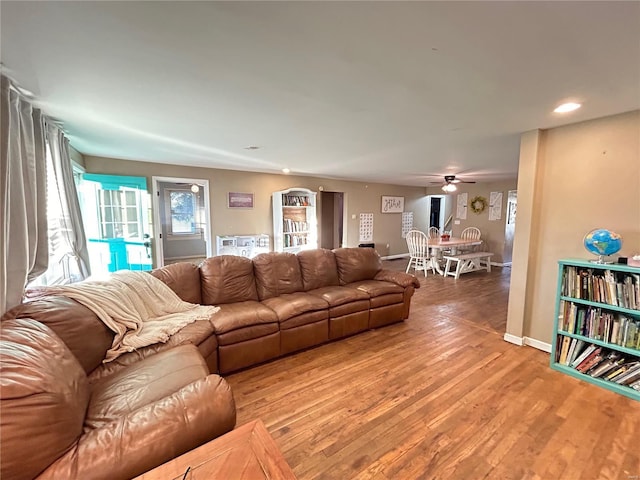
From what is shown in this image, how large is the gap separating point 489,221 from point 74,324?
847cm

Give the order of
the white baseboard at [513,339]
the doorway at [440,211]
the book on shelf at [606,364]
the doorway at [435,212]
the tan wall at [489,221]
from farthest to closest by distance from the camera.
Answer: the doorway at [435,212] → the doorway at [440,211] → the tan wall at [489,221] → the white baseboard at [513,339] → the book on shelf at [606,364]

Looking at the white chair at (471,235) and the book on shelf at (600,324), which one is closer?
the book on shelf at (600,324)

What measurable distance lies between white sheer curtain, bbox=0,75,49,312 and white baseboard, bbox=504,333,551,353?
4192 mm

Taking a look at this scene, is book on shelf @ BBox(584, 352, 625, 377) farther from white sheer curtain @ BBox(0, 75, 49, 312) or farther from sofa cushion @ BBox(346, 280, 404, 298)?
white sheer curtain @ BBox(0, 75, 49, 312)

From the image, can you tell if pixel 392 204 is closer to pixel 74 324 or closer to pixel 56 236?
pixel 56 236

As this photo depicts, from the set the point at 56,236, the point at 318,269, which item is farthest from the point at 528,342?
the point at 56,236

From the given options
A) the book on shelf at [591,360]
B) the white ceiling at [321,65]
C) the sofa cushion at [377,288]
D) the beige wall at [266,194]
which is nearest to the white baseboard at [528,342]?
the book on shelf at [591,360]

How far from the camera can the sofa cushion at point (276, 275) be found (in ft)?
9.68

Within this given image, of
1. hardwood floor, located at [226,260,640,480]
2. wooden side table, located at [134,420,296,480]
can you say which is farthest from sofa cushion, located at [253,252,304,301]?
wooden side table, located at [134,420,296,480]

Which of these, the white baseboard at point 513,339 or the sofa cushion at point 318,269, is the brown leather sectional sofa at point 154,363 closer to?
the sofa cushion at point 318,269

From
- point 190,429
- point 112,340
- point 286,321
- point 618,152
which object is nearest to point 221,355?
point 286,321

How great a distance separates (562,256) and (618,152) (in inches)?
39.3

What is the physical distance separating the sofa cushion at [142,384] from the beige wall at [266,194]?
3.69 metres

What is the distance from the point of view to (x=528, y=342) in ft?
9.30
